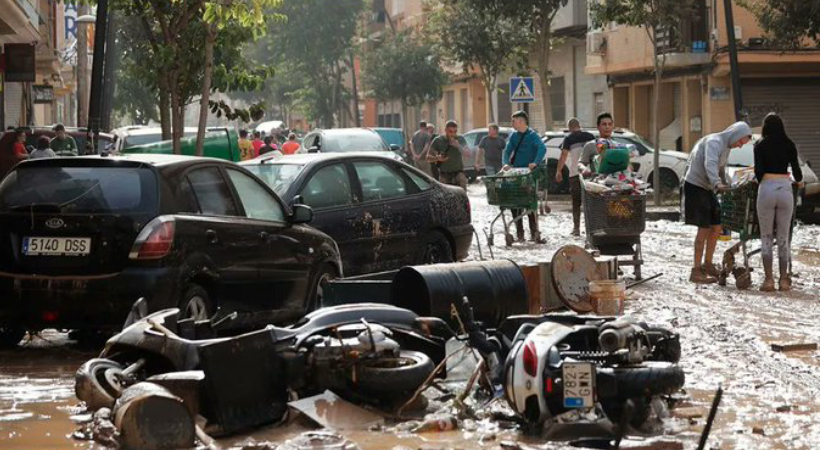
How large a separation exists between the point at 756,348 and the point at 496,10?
35589mm

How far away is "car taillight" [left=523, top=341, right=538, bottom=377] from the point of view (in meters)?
7.57

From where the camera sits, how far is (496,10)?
45.7 m

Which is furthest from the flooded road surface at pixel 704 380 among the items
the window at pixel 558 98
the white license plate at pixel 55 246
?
the window at pixel 558 98

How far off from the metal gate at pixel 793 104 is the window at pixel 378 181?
90.5 ft

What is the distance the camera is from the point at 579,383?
7.44m

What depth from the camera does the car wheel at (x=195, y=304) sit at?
33.9 ft

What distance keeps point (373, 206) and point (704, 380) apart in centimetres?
535

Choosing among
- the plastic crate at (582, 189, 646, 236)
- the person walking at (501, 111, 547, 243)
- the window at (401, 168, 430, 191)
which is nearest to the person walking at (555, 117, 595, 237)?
the person walking at (501, 111, 547, 243)

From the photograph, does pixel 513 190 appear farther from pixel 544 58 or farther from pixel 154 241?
pixel 544 58

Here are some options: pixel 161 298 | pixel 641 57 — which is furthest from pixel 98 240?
pixel 641 57

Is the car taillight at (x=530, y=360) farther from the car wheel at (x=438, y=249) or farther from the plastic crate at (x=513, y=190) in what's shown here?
the plastic crate at (x=513, y=190)

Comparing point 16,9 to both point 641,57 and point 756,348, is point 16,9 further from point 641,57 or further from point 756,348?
point 641,57

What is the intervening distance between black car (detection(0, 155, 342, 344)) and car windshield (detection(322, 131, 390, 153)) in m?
19.5

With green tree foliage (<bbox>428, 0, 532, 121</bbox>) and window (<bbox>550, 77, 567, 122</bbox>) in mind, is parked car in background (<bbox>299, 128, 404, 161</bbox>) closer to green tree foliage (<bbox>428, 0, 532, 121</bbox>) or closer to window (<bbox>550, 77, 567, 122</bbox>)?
green tree foliage (<bbox>428, 0, 532, 121</bbox>)
